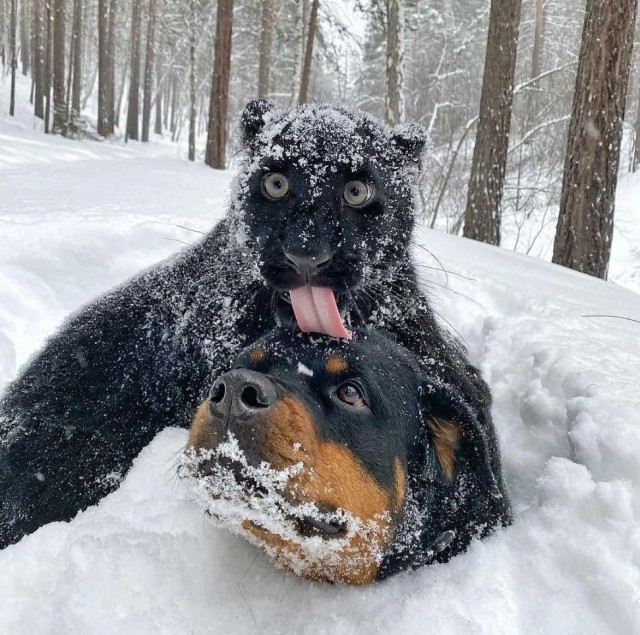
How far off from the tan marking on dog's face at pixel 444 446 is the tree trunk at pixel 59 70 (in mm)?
22005

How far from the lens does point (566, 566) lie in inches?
72.3

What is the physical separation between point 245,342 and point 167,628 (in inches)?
50.7

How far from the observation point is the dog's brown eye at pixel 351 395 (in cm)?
193

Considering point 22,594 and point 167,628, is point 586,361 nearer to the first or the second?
point 167,628

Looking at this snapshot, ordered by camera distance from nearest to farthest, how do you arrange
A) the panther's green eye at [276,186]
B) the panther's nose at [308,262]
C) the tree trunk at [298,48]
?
the panther's nose at [308,262] → the panther's green eye at [276,186] → the tree trunk at [298,48]

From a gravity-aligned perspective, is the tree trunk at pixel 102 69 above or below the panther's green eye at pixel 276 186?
above

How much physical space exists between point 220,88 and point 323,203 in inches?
493

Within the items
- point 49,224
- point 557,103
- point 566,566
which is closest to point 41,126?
point 557,103

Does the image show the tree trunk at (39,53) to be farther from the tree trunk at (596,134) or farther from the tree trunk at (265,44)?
the tree trunk at (596,134)

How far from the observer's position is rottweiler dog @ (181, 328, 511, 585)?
1586mm

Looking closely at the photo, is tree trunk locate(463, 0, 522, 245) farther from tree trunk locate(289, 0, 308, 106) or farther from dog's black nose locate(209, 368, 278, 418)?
tree trunk locate(289, 0, 308, 106)

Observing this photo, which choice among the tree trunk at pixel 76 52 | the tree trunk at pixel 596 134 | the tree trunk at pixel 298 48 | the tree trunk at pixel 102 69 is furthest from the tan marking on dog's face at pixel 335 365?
the tree trunk at pixel 76 52

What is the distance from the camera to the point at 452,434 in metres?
2.12

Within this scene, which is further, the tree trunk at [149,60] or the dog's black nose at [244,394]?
the tree trunk at [149,60]
